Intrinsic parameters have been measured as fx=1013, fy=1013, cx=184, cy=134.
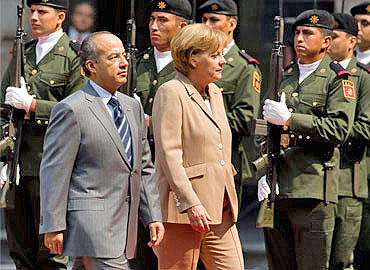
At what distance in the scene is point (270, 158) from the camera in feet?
23.6

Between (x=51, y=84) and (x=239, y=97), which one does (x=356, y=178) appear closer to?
(x=239, y=97)

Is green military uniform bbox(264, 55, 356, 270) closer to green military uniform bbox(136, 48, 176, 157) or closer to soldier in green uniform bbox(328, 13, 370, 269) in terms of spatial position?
soldier in green uniform bbox(328, 13, 370, 269)

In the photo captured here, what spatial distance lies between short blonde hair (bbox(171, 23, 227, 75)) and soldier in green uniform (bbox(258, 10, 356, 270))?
1196 millimetres

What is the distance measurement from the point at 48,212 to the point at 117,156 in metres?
0.47

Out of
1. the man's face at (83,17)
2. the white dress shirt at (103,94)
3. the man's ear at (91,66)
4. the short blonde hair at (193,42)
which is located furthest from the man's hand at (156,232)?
the man's face at (83,17)

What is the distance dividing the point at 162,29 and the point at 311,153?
1.48 metres

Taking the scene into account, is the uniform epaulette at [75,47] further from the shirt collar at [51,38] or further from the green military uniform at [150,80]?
the green military uniform at [150,80]

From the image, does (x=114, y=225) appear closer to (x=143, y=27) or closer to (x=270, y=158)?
(x=270, y=158)

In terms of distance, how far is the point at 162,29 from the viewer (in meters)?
7.66

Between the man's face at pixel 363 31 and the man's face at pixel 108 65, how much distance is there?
382 centimetres

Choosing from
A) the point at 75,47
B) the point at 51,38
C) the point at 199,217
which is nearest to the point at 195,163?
the point at 199,217

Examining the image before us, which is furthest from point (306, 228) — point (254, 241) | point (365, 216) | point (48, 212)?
point (254, 241)

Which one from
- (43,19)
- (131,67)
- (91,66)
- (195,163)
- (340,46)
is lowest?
(195,163)

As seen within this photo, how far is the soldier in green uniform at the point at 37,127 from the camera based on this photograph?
7.46 meters
